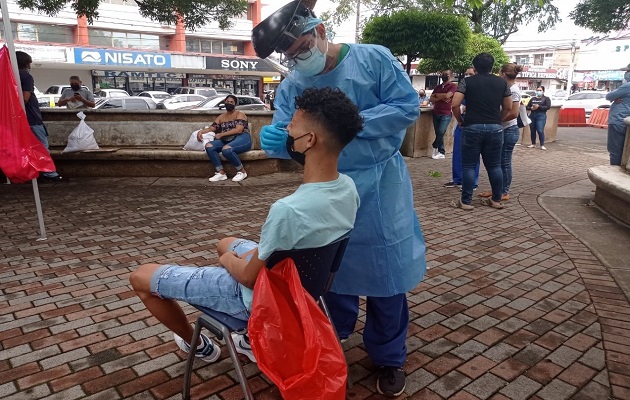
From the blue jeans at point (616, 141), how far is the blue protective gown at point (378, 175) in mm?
5406

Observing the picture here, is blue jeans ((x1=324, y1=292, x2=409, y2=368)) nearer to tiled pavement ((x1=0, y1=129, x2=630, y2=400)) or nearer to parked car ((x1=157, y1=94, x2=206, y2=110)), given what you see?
tiled pavement ((x1=0, y1=129, x2=630, y2=400))

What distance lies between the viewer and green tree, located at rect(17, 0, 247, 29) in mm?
8562

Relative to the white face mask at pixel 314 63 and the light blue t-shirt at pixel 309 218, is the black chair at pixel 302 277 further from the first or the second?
the white face mask at pixel 314 63

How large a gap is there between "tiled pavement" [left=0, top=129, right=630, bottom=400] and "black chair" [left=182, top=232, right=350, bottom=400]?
543 millimetres

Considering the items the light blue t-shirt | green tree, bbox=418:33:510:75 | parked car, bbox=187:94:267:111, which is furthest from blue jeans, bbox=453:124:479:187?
green tree, bbox=418:33:510:75

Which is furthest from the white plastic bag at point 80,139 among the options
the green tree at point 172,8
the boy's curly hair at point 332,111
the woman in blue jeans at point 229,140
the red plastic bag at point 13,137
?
the boy's curly hair at point 332,111

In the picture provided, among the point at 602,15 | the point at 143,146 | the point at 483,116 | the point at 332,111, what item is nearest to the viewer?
the point at 332,111

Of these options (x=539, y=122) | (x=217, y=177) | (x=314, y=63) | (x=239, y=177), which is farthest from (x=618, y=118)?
(x=539, y=122)

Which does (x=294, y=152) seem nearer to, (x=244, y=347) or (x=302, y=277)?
(x=302, y=277)

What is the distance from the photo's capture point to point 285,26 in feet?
7.26

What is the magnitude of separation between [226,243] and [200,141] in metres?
5.45

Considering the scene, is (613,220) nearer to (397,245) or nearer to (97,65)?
(397,245)

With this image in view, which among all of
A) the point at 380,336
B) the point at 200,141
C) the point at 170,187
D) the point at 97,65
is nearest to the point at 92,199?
the point at 170,187

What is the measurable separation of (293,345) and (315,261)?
0.32 meters
